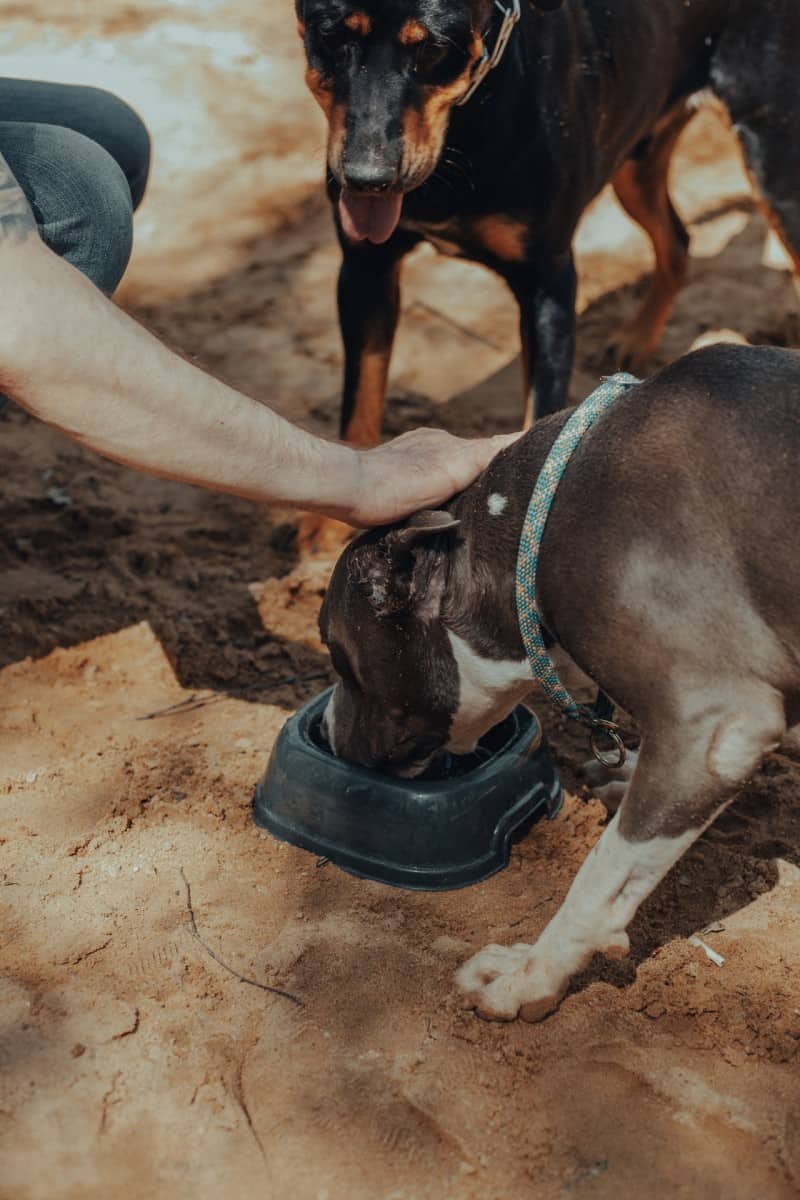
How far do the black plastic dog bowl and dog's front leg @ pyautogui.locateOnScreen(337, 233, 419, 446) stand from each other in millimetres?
1763

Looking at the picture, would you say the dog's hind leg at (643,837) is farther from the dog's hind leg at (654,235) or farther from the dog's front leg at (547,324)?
the dog's hind leg at (654,235)

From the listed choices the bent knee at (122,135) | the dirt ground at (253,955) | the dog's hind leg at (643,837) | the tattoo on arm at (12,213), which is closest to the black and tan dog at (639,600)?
the dog's hind leg at (643,837)

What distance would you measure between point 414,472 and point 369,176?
1296 millimetres

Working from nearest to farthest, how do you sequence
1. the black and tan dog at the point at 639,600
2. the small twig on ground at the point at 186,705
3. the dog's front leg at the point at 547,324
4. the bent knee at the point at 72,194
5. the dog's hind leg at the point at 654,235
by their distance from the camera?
the black and tan dog at the point at 639,600 → the bent knee at the point at 72,194 → the small twig on ground at the point at 186,705 → the dog's front leg at the point at 547,324 → the dog's hind leg at the point at 654,235

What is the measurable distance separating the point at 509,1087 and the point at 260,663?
1881 mm

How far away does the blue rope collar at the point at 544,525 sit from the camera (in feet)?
9.08

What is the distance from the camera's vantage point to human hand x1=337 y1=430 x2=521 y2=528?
→ 2.91 metres

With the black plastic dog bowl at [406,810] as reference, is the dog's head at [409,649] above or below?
above

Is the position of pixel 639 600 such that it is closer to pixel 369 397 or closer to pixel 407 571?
pixel 407 571

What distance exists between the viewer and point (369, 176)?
383 cm

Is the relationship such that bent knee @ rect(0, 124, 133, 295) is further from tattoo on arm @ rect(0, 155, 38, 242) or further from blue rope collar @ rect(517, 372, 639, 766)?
blue rope collar @ rect(517, 372, 639, 766)

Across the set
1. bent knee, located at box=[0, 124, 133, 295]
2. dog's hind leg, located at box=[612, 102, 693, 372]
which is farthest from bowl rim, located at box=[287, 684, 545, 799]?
dog's hind leg, located at box=[612, 102, 693, 372]

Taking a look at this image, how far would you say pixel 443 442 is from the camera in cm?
311

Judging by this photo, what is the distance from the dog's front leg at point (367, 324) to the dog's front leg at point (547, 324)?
0.46 m
